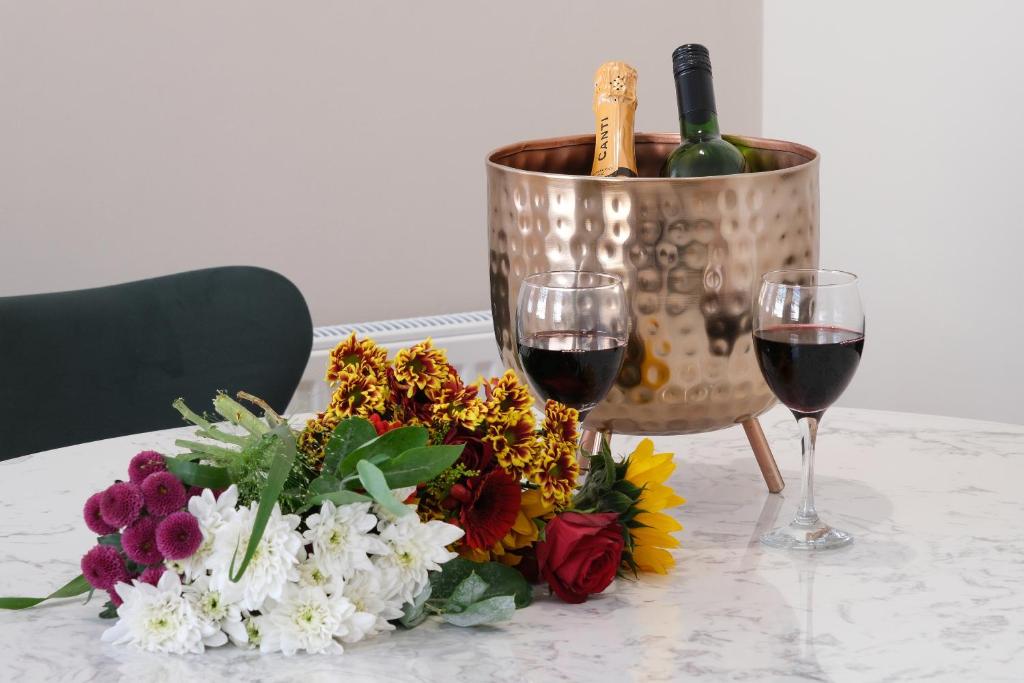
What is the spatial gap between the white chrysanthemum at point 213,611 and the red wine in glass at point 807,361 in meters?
0.42

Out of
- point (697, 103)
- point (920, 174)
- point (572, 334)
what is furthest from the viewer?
point (920, 174)

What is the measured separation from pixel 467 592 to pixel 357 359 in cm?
19

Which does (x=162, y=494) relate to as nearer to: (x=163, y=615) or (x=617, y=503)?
(x=163, y=615)

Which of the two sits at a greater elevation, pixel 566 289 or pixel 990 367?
pixel 566 289

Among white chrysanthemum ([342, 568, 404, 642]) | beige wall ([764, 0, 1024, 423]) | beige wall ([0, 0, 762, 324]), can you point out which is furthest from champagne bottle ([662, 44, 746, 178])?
beige wall ([764, 0, 1024, 423])

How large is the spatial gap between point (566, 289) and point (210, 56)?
154 centimetres

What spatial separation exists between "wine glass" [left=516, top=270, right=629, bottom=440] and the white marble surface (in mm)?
146

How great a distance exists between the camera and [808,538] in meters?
0.94

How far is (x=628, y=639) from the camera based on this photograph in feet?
2.54

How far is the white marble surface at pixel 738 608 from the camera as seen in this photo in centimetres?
73

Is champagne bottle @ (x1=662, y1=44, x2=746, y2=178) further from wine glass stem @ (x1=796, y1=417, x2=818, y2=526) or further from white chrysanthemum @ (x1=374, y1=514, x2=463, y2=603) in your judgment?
white chrysanthemum @ (x1=374, y1=514, x2=463, y2=603)

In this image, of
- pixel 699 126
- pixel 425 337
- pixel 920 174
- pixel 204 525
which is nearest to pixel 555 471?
pixel 204 525

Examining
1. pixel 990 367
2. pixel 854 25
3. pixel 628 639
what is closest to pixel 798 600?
pixel 628 639

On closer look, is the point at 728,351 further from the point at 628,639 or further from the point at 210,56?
the point at 210,56
